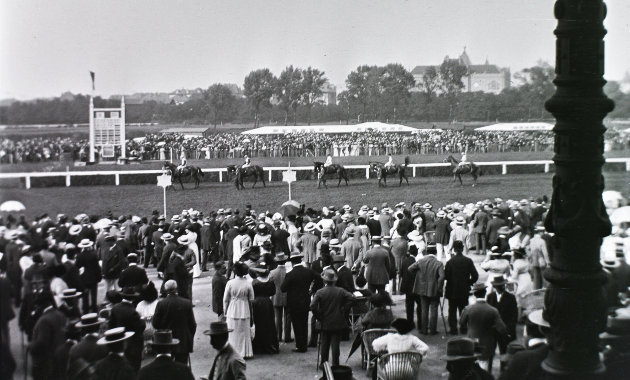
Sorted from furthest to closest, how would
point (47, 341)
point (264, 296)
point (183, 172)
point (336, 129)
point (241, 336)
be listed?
point (336, 129), point (183, 172), point (264, 296), point (241, 336), point (47, 341)

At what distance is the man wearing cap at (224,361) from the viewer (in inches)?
223

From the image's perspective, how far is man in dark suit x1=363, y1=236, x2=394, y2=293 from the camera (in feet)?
35.3

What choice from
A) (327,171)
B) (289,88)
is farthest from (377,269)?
(289,88)

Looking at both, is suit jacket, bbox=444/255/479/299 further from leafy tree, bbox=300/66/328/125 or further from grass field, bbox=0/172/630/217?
leafy tree, bbox=300/66/328/125

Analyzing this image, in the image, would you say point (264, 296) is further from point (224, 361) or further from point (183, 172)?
point (183, 172)

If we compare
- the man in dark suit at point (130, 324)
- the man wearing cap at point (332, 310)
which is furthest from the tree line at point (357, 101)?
the man in dark suit at point (130, 324)

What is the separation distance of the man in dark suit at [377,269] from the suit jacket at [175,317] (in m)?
3.58

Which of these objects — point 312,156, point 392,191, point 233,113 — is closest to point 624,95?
point 392,191

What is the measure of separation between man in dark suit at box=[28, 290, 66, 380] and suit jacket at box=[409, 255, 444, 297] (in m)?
5.03

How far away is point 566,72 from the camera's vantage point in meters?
3.05

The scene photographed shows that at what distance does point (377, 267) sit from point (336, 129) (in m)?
27.2

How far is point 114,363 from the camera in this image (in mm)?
5566

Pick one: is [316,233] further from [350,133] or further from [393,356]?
[350,133]

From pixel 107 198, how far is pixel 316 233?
12.9 metres
